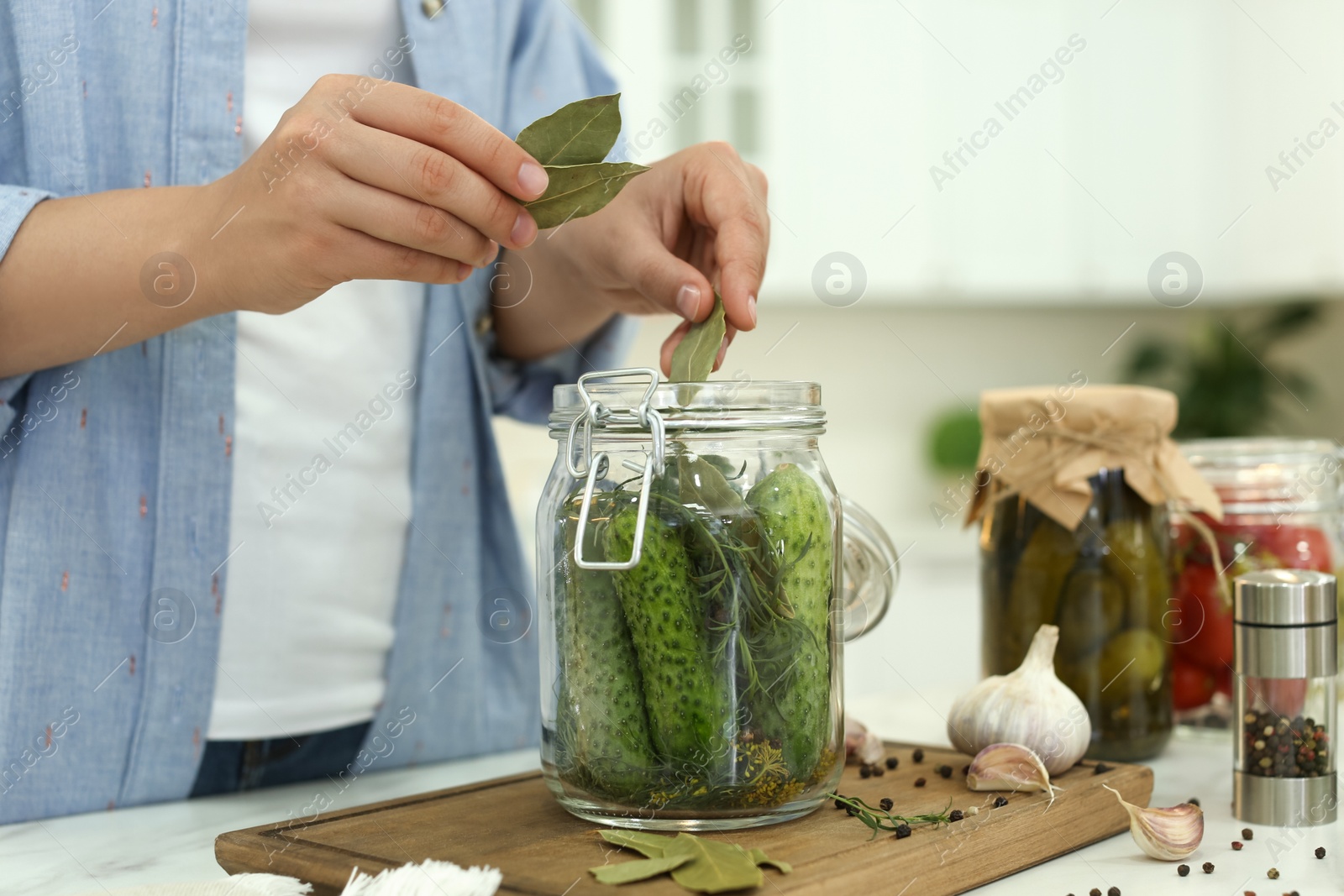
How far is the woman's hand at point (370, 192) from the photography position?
546 millimetres

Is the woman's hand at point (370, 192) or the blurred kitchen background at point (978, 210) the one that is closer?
the woman's hand at point (370, 192)

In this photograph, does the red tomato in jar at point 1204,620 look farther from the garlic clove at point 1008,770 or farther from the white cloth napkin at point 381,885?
the white cloth napkin at point 381,885

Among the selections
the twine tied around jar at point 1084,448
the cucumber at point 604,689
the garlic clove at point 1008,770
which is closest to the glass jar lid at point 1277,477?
the twine tied around jar at point 1084,448

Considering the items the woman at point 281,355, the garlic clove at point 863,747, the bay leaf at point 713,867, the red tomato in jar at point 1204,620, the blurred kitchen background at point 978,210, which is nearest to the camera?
the bay leaf at point 713,867

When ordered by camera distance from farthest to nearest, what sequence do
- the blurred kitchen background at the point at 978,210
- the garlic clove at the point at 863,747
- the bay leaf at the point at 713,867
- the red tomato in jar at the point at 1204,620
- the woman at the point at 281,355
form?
the blurred kitchen background at the point at 978,210 < the red tomato in jar at the point at 1204,620 < the garlic clove at the point at 863,747 < the woman at the point at 281,355 < the bay leaf at the point at 713,867

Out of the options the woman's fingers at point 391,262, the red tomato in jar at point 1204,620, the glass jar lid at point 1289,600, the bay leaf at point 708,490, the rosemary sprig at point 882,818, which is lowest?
the rosemary sprig at point 882,818

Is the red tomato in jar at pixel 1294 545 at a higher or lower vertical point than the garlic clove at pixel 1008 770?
higher

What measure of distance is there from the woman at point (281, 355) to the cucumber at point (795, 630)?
0.40 feet

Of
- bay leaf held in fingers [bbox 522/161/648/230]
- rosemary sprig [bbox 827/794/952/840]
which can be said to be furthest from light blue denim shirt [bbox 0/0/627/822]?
rosemary sprig [bbox 827/794/952/840]

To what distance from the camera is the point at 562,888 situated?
0.50 metres

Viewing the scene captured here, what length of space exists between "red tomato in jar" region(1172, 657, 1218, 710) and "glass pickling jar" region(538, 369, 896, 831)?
0.45 metres

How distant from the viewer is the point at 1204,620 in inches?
36.1

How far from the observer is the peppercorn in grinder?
686 millimetres

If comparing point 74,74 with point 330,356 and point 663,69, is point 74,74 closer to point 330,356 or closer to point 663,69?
point 330,356
